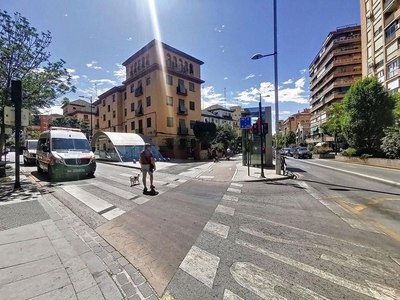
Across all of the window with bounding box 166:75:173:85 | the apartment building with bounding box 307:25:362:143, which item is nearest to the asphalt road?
the window with bounding box 166:75:173:85

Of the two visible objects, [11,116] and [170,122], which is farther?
[170,122]

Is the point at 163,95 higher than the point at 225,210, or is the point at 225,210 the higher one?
the point at 163,95

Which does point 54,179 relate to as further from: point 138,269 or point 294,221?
point 294,221

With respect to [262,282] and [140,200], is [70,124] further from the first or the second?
[262,282]

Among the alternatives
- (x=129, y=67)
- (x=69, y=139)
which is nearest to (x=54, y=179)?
(x=69, y=139)

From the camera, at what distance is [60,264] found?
2877mm

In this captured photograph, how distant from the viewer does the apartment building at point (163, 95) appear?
31.5 meters

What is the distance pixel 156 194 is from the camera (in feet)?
24.8

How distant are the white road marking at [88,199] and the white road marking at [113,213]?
0.38m

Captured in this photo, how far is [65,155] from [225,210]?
9111mm

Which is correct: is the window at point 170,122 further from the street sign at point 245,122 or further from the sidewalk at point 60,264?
the sidewalk at point 60,264

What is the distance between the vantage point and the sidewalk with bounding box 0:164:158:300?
7.73 ft

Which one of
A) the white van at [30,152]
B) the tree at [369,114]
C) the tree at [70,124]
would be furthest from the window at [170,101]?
the tree at [70,124]

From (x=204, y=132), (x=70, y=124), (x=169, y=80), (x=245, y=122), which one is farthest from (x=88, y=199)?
(x=70, y=124)
